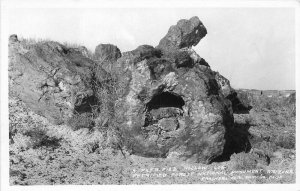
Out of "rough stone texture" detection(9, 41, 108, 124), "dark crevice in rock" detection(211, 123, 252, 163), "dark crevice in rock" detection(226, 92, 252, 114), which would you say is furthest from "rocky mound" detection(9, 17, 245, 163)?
"dark crevice in rock" detection(226, 92, 252, 114)

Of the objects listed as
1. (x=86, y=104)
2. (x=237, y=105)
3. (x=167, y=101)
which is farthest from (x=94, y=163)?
(x=237, y=105)

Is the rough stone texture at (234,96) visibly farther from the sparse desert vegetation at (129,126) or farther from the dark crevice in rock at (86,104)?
the dark crevice in rock at (86,104)

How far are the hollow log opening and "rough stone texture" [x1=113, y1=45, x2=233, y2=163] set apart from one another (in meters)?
0.10

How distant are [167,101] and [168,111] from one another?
35 centimetres

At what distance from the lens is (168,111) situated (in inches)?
388

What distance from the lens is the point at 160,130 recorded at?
32.0 feet

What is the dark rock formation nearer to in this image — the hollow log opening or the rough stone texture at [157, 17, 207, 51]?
the rough stone texture at [157, 17, 207, 51]

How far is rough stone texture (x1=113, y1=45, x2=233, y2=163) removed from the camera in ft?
31.5

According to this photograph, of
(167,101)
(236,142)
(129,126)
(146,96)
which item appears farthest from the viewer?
(236,142)

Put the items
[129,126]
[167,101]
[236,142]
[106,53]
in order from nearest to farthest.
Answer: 1. [129,126]
2. [167,101]
3. [236,142]
4. [106,53]

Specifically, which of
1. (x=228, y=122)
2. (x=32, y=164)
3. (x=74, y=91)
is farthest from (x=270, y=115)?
(x=32, y=164)

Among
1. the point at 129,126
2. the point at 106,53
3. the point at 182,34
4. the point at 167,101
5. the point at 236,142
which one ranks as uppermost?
the point at 182,34

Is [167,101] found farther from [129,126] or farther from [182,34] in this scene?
[182,34]

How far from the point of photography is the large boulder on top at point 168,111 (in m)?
9.60
